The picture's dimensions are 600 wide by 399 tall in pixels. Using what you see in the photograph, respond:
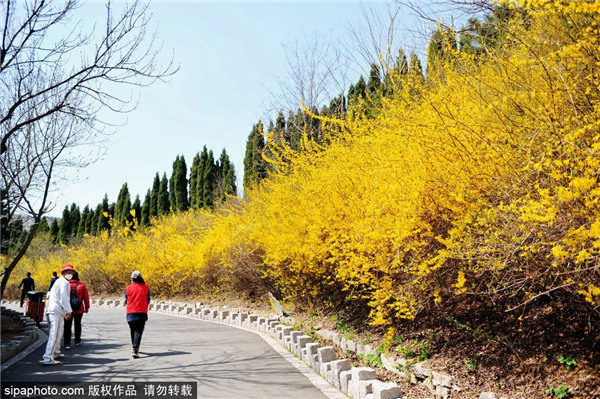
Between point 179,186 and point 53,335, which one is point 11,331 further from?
point 179,186

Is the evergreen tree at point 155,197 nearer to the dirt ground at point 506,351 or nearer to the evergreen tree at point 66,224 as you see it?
the evergreen tree at point 66,224

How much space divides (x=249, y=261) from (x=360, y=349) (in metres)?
6.93

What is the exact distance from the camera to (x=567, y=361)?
4352mm

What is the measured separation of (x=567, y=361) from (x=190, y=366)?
515 cm

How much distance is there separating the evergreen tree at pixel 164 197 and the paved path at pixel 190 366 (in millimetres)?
32465

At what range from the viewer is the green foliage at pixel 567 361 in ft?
14.1

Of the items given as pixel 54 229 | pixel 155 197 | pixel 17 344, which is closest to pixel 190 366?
pixel 17 344

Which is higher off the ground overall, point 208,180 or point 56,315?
point 208,180

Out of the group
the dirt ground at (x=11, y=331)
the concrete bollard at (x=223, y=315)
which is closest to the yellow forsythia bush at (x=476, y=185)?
the concrete bollard at (x=223, y=315)

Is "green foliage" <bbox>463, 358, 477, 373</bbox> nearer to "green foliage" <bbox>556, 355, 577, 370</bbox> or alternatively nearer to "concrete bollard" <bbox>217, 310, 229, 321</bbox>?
"green foliage" <bbox>556, 355, 577, 370</bbox>

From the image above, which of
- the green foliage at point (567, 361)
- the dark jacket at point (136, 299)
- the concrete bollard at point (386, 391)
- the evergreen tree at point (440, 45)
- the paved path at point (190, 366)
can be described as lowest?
the paved path at point (190, 366)

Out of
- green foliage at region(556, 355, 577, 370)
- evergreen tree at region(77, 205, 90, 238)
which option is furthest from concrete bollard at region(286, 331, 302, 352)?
evergreen tree at region(77, 205, 90, 238)

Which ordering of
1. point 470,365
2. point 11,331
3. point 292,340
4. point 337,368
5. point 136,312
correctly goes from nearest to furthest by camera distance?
point 470,365 → point 337,368 → point 136,312 → point 292,340 → point 11,331

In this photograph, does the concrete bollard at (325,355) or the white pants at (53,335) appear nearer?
the concrete bollard at (325,355)
